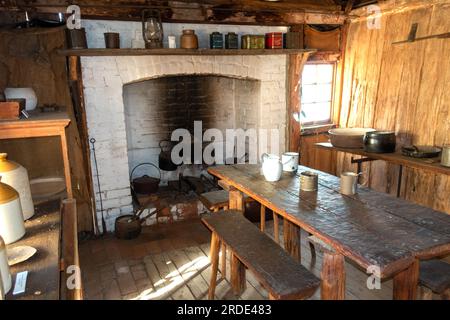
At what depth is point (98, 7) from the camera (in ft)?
11.4

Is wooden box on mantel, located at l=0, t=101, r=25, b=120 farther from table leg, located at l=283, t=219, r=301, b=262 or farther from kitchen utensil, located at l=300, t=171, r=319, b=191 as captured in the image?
table leg, located at l=283, t=219, r=301, b=262

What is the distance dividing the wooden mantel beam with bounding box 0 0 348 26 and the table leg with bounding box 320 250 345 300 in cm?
305

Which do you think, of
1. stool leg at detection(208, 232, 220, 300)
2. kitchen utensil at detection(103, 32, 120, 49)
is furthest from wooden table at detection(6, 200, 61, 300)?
kitchen utensil at detection(103, 32, 120, 49)

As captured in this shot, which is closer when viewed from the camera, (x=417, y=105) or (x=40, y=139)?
(x=40, y=139)

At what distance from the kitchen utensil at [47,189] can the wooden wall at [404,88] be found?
12.6 feet

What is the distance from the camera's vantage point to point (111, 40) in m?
3.49

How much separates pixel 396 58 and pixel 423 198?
1.74 metres

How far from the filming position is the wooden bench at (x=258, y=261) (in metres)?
1.91

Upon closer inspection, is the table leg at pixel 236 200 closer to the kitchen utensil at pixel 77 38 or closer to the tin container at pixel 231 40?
the tin container at pixel 231 40

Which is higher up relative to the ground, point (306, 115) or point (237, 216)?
point (306, 115)

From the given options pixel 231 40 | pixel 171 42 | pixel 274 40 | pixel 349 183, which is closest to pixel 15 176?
pixel 349 183

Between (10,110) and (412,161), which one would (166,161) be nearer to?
(10,110)
